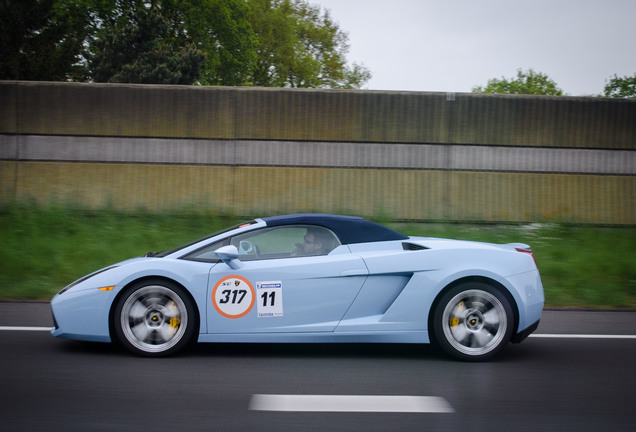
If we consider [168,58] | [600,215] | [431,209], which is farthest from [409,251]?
[168,58]

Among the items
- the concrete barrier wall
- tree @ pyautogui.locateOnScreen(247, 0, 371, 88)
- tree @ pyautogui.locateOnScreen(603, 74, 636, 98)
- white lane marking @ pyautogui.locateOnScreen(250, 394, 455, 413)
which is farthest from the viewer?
tree @ pyautogui.locateOnScreen(603, 74, 636, 98)

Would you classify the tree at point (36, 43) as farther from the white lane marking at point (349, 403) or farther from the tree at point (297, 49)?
the white lane marking at point (349, 403)

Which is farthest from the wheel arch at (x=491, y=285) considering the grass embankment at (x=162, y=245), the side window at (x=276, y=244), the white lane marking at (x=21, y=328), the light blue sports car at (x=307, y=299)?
the white lane marking at (x=21, y=328)

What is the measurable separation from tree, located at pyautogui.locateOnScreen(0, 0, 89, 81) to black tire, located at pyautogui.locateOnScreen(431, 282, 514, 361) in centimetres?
3070

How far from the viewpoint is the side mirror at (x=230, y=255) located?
4.57m

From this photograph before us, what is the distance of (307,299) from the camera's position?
4.61 metres

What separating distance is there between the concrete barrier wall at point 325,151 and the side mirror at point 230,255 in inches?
332

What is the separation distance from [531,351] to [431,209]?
26.4 ft

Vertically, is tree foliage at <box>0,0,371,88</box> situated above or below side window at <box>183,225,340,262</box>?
above

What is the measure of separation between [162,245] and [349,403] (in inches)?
284

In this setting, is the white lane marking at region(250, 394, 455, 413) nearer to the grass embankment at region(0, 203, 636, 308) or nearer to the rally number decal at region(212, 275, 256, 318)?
the rally number decal at region(212, 275, 256, 318)

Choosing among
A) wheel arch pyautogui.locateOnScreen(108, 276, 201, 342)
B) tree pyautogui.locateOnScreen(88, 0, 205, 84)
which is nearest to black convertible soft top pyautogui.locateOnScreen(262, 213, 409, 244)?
wheel arch pyautogui.locateOnScreen(108, 276, 201, 342)

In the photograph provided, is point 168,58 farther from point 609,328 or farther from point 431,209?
point 609,328

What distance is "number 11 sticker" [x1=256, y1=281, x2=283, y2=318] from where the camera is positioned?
15.1 ft
